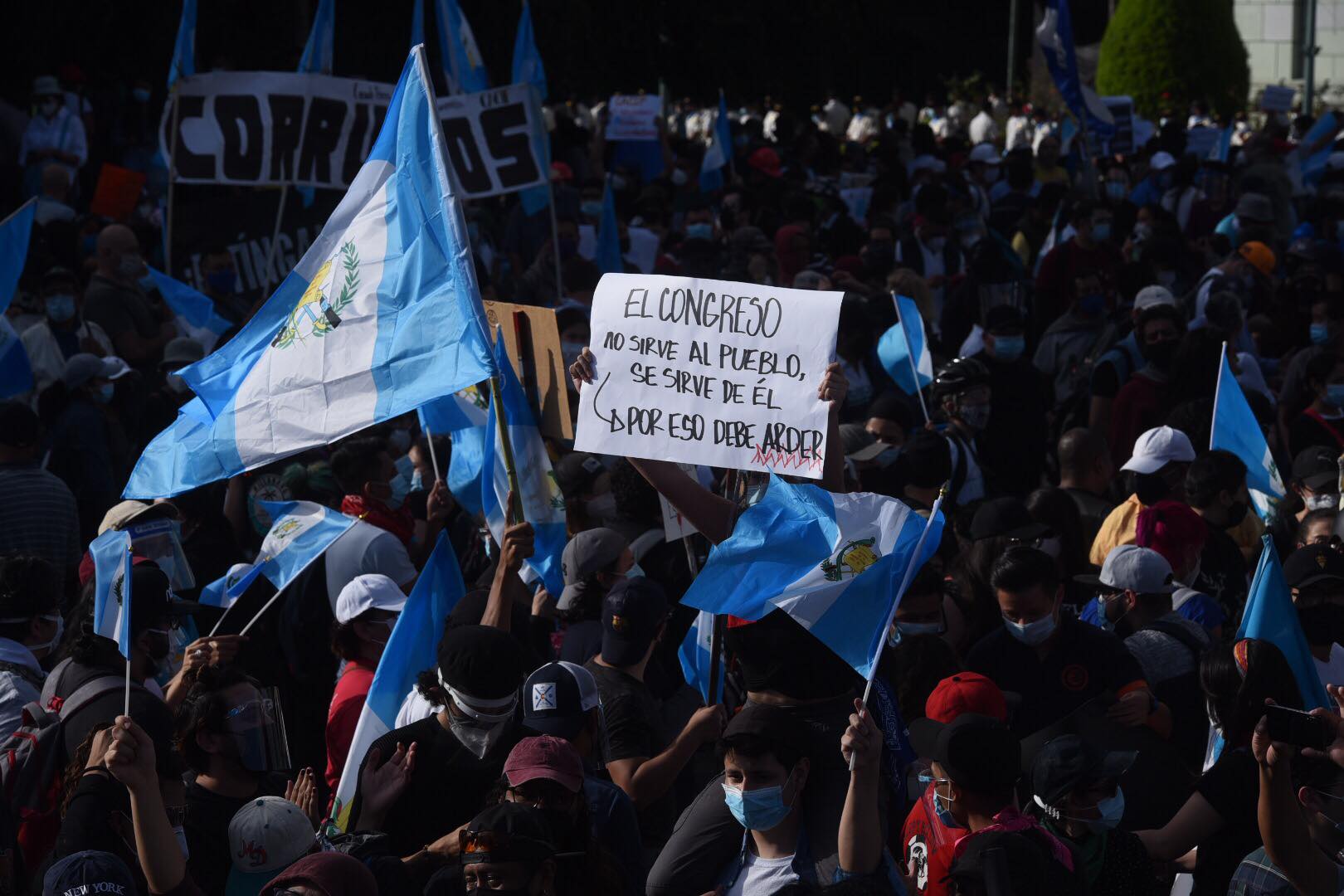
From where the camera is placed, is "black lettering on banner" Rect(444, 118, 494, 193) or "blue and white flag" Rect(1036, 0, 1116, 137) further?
"blue and white flag" Rect(1036, 0, 1116, 137)

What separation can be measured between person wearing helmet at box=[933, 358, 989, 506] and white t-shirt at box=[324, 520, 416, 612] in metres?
2.48

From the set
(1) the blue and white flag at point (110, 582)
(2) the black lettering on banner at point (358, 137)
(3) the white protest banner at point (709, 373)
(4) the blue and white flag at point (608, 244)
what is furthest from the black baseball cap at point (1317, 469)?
(2) the black lettering on banner at point (358, 137)

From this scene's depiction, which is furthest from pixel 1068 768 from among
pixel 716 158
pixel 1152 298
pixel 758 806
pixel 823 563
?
pixel 716 158

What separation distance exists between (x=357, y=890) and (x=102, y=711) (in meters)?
1.32

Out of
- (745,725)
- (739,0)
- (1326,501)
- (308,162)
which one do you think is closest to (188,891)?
(745,725)

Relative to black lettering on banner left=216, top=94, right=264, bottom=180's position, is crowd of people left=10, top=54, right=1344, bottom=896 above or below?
below

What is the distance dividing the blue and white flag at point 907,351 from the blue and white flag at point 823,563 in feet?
11.7

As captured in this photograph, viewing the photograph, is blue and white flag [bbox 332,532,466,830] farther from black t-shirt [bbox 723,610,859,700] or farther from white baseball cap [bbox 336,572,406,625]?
black t-shirt [bbox 723,610,859,700]

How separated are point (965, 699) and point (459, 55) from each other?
352 inches

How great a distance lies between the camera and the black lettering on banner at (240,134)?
11023mm

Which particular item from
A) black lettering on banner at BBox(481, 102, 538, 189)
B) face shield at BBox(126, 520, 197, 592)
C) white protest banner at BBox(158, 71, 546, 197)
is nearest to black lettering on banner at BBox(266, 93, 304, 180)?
white protest banner at BBox(158, 71, 546, 197)

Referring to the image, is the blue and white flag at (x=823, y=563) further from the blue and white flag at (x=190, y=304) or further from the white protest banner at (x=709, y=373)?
the blue and white flag at (x=190, y=304)

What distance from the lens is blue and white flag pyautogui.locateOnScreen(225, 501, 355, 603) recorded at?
598 cm

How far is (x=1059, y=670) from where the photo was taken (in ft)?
17.2
